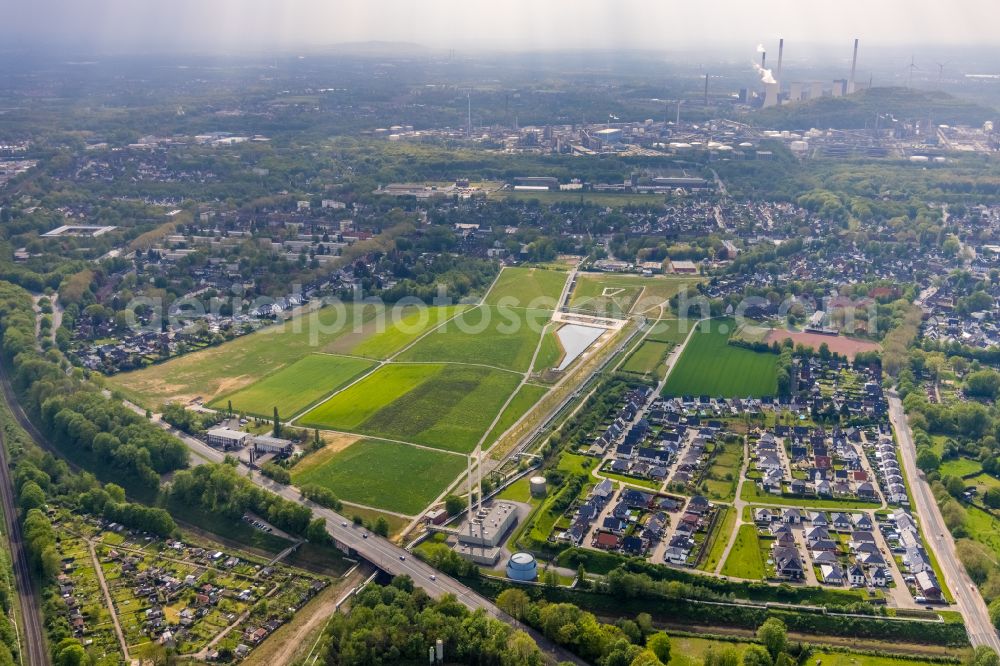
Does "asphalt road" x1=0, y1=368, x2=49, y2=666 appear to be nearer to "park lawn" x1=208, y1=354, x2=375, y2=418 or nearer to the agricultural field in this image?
"park lawn" x1=208, y1=354, x2=375, y2=418

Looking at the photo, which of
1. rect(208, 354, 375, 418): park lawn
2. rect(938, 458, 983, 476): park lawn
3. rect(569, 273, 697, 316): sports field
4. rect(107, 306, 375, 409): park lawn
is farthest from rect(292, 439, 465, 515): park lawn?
rect(569, 273, 697, 316): sports field

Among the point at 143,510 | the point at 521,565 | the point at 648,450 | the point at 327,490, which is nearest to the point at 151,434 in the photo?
the point at 143,510

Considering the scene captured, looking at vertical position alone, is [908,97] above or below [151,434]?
above

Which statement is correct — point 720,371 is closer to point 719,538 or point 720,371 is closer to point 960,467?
point 960,467

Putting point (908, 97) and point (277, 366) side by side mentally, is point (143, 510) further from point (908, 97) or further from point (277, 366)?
point (908, 97)

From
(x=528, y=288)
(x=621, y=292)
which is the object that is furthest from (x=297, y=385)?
(x=621, y=292)

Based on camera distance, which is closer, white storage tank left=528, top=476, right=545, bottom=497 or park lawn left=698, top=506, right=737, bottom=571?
park lawn left=698, top=506, right=737, bottom=571
